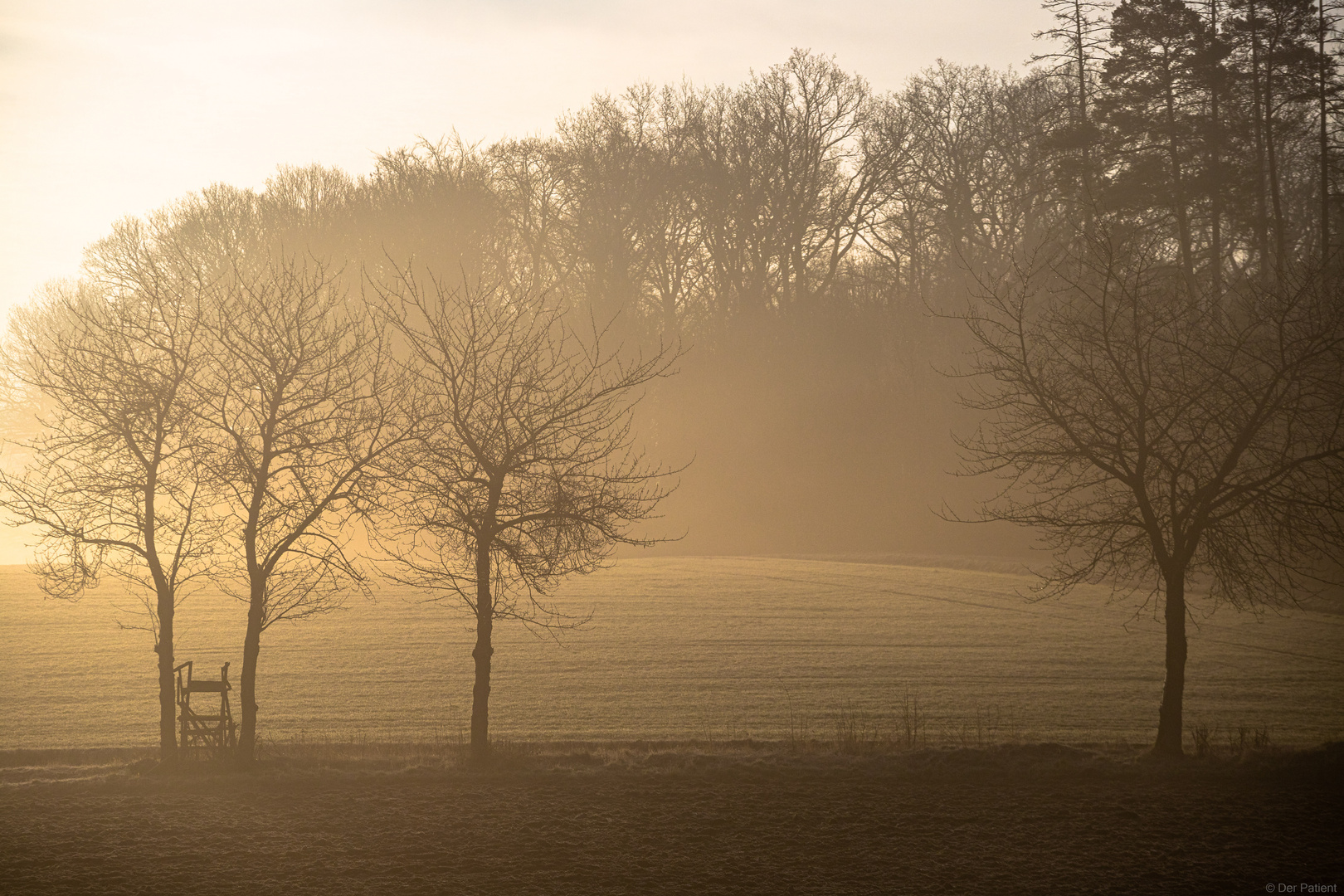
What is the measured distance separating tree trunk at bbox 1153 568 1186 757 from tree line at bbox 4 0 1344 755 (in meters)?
0.06

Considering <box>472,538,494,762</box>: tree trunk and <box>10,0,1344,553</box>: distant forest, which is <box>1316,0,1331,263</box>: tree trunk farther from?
<box>472,538,494,762</box>: tree trunk

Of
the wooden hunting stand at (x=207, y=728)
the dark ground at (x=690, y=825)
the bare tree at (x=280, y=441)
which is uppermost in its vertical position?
the bare tree at (x=280, y=441)

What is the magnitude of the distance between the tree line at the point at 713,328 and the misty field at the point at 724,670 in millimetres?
1875

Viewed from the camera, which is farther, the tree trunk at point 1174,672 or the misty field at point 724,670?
the misty field at point 724,670

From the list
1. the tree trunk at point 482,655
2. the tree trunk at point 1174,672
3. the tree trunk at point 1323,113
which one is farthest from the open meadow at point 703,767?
the tree trunk at point 1323,113

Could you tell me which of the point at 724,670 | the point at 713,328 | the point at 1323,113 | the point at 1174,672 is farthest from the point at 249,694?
the point at 713,328

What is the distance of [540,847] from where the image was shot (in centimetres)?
1066

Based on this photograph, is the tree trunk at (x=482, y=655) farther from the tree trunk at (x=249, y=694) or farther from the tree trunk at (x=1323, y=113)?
the tree trunk at (x=1323, y=113)

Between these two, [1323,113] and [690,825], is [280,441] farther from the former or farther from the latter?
[1323,113]

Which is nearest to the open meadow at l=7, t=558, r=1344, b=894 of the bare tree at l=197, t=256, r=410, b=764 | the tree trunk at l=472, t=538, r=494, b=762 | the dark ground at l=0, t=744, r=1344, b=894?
the dark ground at l=0, t=744, r=1344, b=894

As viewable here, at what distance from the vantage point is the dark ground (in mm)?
9875

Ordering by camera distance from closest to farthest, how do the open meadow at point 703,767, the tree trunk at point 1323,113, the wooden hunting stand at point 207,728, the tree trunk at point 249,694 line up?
1. the open meadow at point 703,767
2. the tree trunk at point 249,694
3. the wooden hunting stand at point 207,728
4. the tree trunk at point 1323,113

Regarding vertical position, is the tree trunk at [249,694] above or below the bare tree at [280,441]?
below

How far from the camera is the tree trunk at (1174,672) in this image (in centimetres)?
1392
